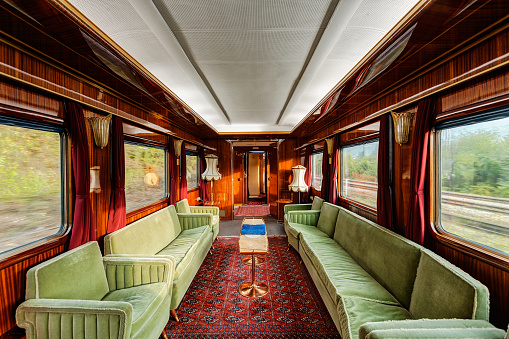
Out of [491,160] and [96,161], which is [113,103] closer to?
[96,161]

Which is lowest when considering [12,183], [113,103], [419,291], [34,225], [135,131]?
[419,291]

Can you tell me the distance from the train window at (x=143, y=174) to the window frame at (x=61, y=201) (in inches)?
43.9

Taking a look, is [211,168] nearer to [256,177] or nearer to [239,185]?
[239,185]

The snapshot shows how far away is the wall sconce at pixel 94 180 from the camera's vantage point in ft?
8.11

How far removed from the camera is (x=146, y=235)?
2.97 metres

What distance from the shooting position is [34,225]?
194 centimetres

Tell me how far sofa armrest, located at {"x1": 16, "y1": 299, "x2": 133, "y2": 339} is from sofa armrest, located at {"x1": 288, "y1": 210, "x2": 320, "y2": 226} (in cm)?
340

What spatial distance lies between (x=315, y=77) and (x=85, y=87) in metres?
2.75

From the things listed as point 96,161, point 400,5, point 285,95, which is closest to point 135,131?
point 96,161

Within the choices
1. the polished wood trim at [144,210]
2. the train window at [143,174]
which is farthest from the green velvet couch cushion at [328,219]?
the train window at [143,174]

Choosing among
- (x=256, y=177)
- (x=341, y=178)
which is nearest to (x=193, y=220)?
(x=341, y=178)

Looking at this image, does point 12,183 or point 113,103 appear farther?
point 113,103

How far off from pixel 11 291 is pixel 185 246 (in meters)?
1.83

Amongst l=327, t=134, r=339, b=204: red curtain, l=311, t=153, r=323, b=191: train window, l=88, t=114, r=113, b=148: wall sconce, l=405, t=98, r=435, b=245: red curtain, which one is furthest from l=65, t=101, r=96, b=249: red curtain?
l=311, t=153, r=323, b=191: train window
